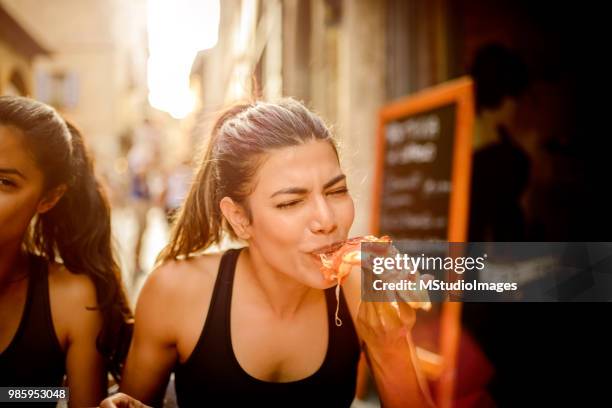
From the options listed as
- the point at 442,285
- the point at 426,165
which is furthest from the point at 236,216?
the point at 426,165

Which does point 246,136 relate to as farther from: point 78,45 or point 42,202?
point 78,45

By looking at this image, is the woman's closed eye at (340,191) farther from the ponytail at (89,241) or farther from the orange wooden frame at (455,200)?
the orange wooden frame at (455,200)

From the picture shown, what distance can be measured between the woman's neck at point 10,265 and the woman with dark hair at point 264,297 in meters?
0.30

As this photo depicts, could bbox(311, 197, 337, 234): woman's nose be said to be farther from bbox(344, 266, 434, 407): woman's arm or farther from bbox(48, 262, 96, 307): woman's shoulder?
bbox(48, 262, 96, 307): woman's shoulder

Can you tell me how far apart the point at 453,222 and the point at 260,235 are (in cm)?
136

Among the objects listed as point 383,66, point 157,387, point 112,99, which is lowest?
point 157,387

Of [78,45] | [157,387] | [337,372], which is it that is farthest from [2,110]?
[78,45]

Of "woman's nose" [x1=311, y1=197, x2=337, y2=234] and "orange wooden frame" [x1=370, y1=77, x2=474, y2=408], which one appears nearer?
"woman's nose" [x1=311, y1=197, x2=337, y2=234]

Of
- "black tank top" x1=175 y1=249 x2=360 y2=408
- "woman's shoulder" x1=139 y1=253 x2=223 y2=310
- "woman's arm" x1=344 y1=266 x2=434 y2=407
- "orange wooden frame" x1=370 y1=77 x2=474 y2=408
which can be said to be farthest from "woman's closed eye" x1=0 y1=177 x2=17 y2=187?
"orange wooden frame" x1=370 y1=77 x2=474 y2=408

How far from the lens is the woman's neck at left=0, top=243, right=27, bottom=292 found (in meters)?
1.22

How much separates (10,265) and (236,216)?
0.56m

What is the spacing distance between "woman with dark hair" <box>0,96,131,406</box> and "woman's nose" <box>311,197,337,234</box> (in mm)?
589

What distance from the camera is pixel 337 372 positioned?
4.22 ft

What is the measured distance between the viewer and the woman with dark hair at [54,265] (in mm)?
1139
